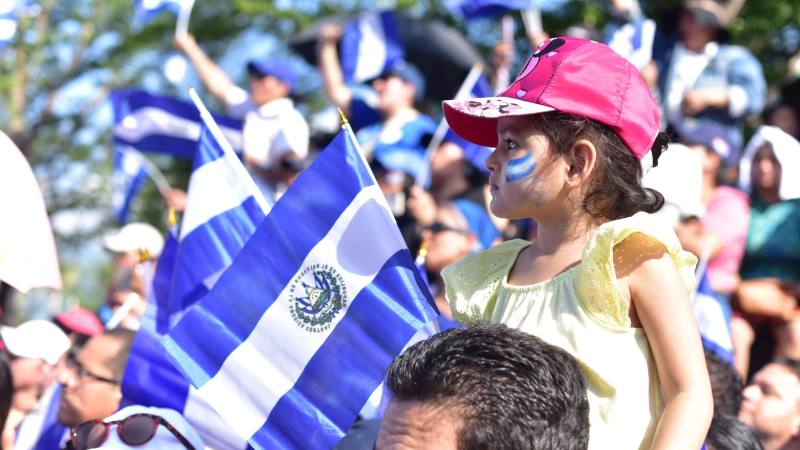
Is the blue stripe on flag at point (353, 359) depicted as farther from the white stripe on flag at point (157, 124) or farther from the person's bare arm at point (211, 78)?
the person's bare arm at point (211, 78)

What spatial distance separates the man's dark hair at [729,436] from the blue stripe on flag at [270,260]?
49.3 inches

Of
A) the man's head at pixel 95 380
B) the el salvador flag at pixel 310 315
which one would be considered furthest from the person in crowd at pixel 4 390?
the el salvador flag at pixel 310 315

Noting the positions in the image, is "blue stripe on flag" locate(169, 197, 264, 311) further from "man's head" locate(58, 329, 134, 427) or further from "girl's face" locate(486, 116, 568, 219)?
"girl's face" locate(486, 116, 568, 219)

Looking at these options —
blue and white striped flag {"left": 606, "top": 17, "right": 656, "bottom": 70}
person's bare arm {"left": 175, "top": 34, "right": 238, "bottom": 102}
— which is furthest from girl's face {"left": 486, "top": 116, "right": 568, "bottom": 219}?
person's bare arm {"left": 175, "top": 34, "right": 238, "bottom": 102}

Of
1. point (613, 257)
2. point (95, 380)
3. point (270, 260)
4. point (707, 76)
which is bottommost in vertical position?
point (707, 76)

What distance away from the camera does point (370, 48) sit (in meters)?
8.33

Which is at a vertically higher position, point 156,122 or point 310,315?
point 310,315

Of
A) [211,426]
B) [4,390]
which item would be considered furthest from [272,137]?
[211,426]

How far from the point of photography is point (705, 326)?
5.12 metres

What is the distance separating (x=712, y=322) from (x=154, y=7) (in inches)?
191

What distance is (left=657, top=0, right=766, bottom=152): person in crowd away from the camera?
23.2 feet

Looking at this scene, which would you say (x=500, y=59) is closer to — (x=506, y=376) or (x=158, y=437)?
(x=158, y=437)

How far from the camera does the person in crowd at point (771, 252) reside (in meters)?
5.72

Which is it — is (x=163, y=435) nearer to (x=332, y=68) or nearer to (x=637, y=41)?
(x=637, y=41)
